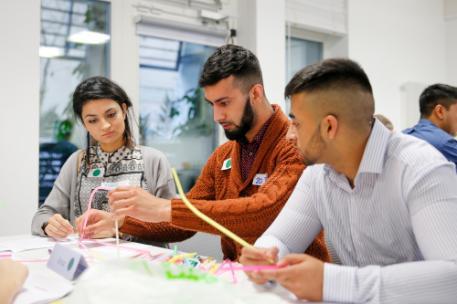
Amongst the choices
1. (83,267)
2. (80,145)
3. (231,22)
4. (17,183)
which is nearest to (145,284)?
(83,267)

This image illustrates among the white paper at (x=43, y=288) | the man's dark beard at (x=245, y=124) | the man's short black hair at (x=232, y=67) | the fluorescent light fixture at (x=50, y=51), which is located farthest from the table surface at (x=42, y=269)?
the fluorescent light fixture at (x=50, y=51)

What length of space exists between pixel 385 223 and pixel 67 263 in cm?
84

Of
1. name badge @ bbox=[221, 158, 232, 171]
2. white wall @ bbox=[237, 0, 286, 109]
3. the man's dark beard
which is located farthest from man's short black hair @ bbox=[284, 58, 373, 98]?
white wall @ bbox=[237, 0, 286, 109]

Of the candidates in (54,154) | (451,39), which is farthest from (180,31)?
(451,39)

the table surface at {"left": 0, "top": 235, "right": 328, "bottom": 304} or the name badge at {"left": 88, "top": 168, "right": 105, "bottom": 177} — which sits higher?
the name badge at {"left": 88, "top": 168, "right": 105, "bottom": 177}

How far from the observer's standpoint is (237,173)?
1.76m

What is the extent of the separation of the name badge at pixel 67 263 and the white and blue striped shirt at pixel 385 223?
19.8 inches

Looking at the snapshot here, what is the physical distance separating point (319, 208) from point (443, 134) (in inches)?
92.3

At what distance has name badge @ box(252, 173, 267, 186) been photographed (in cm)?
167

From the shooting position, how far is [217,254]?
7.63 ft

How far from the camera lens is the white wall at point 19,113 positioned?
8.77 feet

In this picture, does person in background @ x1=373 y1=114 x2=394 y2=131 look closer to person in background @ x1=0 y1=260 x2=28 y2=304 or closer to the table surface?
the table surface

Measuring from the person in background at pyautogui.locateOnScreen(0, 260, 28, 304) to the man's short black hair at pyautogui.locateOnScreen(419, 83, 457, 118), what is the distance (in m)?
3.37

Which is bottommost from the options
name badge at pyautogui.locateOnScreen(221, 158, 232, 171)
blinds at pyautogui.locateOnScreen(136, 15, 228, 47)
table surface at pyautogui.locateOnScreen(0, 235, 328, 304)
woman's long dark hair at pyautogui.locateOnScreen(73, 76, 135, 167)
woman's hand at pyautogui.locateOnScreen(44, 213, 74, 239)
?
table surface at pyautogui.locateOnScreen(0, 235, 328, 304)
